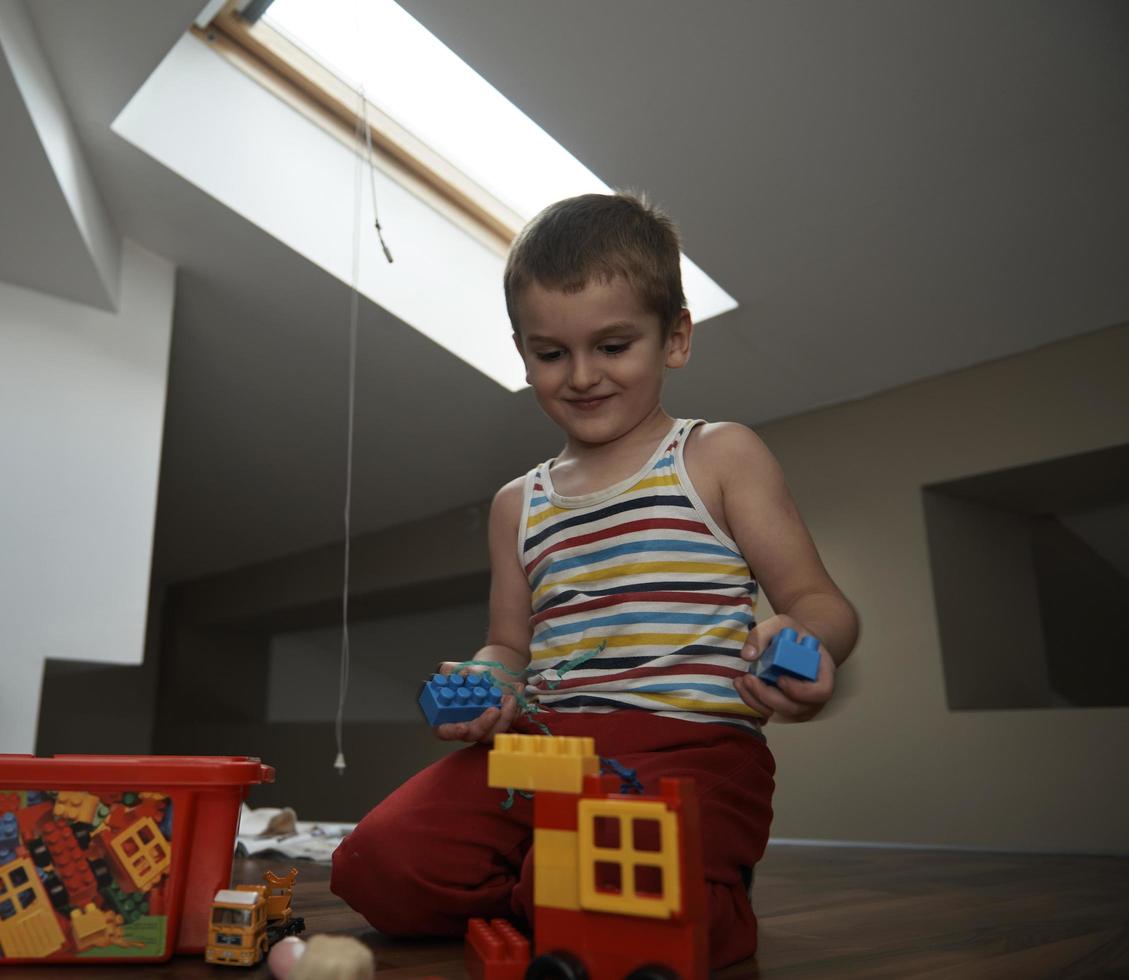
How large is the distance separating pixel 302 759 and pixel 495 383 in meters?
2.21

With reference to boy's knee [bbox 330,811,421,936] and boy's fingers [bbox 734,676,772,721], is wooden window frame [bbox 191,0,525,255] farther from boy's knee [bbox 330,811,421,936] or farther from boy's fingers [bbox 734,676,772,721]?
boy's fingers [bbox 734,676,772,721]

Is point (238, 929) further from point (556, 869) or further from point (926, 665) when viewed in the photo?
point (926, 665)

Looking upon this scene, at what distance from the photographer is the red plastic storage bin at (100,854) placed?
0.79 meters

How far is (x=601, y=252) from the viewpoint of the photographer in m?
0.97

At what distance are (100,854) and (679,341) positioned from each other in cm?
74

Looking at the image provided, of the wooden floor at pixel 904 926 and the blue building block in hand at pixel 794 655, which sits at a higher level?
the blue building block in hand at pixel 794 655

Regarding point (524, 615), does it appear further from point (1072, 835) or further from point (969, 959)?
point (1072, 835)

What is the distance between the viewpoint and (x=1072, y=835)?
2.06m

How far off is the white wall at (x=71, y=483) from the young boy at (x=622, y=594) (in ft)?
4.58

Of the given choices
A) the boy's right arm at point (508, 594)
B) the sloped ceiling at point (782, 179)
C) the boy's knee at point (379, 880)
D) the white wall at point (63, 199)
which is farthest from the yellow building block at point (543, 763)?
the white wall at point (63, 199)

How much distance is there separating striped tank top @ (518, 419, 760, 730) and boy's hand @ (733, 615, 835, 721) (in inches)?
8.3

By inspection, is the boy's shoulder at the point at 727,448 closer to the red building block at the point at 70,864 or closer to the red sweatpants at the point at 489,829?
the red sweatpants at the point at 489,829

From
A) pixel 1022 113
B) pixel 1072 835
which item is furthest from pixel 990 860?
pixel 1022 113

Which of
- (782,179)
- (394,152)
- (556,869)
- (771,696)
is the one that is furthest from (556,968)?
(394,152)
